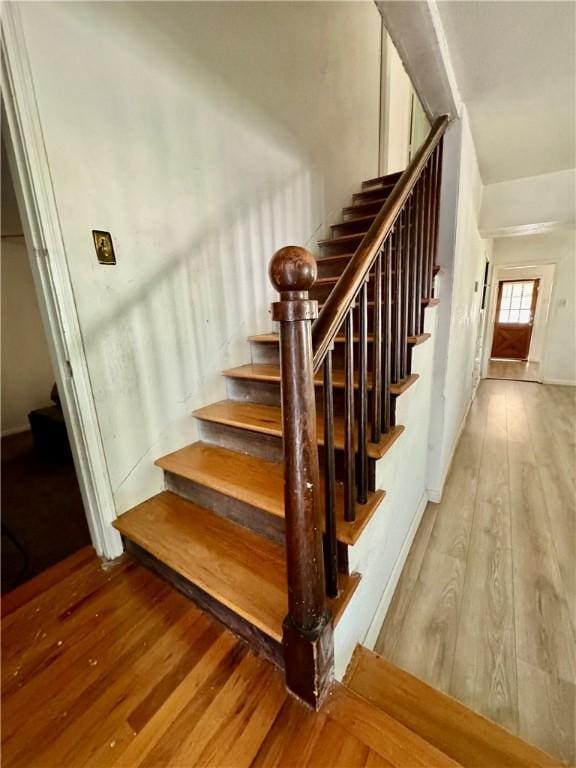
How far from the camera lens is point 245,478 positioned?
1324 mm

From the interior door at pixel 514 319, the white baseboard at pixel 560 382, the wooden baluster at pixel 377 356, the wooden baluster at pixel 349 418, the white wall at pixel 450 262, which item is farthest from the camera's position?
the interior door at pixel 514 319

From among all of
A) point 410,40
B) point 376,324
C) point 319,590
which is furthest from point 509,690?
point 410,40

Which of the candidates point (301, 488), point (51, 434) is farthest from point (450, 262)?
point (51, 434)

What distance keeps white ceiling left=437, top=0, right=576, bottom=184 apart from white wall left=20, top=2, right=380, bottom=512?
44.2 inches

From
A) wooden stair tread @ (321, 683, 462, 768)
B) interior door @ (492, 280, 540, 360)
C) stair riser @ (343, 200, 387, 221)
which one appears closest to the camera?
wooden stair tread @ (321, 683, 462, 768)

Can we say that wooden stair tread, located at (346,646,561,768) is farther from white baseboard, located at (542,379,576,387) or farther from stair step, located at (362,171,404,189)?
white baseboard, located at (542,379,576,387)

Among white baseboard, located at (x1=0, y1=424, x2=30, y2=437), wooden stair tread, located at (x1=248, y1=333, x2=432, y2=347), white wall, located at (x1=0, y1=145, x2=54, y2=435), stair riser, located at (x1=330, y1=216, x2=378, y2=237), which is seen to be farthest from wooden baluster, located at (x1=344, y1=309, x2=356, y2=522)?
white baseboard, located at (x1=0, y1=424, x2=30, y2=437)

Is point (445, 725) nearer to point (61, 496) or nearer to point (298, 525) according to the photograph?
point (298, 525)

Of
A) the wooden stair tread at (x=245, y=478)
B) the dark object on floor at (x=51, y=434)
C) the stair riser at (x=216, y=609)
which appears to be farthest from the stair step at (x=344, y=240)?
the dark object on floor at (x=51, y=434)

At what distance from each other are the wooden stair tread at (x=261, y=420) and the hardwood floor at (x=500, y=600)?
0.98 meters

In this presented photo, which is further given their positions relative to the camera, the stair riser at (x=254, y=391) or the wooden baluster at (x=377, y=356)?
the stair riser at (x=254, y=391)

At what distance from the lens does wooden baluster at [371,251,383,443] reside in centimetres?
111

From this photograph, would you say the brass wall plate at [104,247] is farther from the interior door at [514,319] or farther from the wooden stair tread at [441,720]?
the interior door at [514,319]

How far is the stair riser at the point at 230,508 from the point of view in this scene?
1.19 metres
